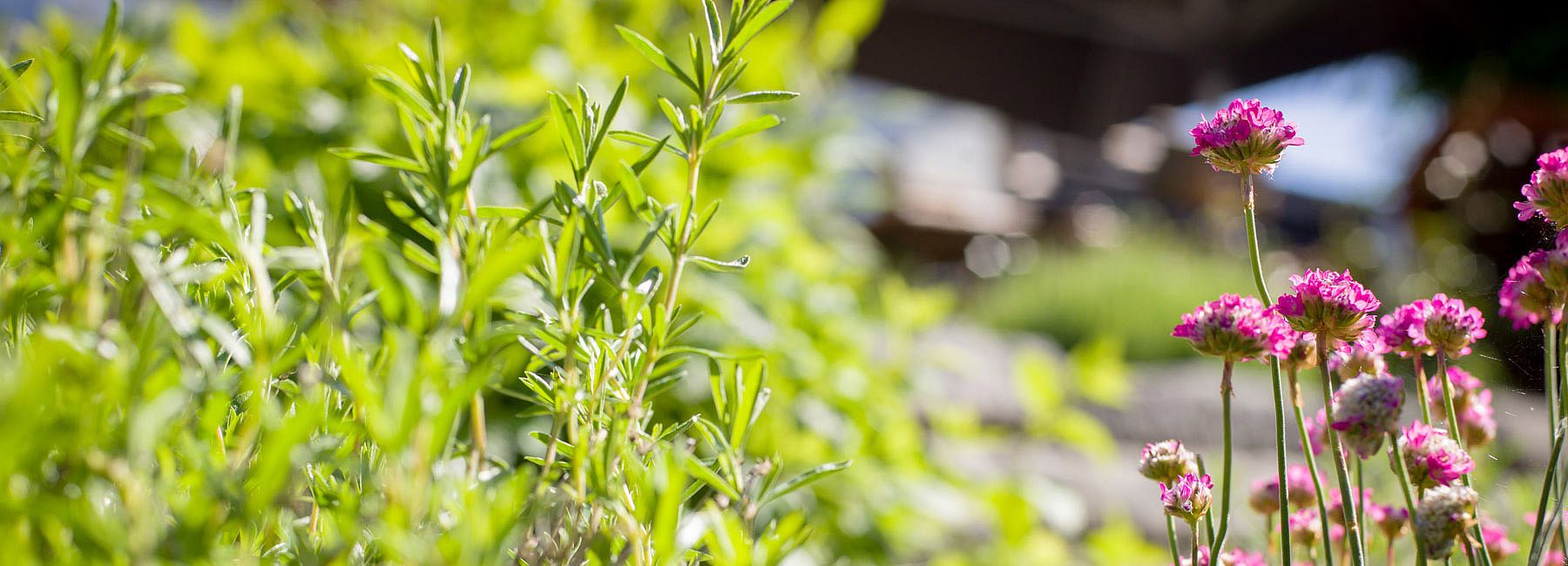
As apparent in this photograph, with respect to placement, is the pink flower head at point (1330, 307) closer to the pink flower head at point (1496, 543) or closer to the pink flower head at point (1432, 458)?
the pink flower head at point (1432, 458)

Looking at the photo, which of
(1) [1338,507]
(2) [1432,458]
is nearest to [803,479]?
(2) [1432,458]

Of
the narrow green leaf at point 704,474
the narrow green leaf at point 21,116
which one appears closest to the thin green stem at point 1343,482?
the narrow green leaf at point 704,474

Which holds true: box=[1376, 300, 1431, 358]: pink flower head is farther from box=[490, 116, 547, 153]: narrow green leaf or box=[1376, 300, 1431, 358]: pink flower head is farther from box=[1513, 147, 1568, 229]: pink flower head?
box=[490, 116, 547, 153]: narrow green leaf

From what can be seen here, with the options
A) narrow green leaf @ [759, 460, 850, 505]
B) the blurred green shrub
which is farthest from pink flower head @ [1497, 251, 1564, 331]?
the blurred green shrub

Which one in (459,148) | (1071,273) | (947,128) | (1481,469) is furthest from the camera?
(947,128)

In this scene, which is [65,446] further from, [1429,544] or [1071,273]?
[1071,273]

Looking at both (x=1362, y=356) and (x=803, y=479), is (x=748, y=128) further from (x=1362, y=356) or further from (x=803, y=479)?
(x=1362, y=356)

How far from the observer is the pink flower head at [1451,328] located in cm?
37

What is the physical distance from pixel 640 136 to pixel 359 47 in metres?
0.97

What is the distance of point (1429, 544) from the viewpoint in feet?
1.04

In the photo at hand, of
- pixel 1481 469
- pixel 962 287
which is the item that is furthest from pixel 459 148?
pixel 962 287

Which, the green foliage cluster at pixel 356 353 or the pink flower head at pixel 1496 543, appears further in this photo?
the pink flower head at pixel 1496 543

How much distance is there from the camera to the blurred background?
44.6 inches

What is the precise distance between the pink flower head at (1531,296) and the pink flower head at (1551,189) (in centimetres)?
2
